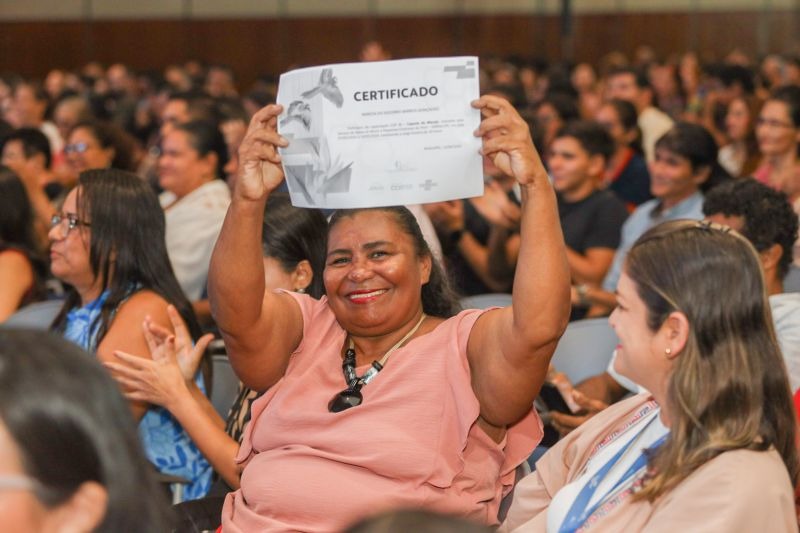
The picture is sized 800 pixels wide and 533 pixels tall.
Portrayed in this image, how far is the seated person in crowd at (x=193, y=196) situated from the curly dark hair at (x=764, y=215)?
228cm

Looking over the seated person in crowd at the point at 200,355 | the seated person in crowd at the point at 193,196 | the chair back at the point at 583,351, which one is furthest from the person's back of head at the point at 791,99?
the seated person in crowd at the point at 200,355

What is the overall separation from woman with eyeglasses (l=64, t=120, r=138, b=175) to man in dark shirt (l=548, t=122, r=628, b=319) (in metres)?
2.41

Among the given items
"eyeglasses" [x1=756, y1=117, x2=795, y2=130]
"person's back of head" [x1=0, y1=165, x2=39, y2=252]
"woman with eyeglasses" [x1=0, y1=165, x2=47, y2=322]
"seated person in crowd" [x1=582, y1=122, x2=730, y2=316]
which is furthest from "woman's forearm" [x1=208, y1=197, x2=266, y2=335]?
"eyeglasses" [x1=756, y1=117, x2=795, y2=130]

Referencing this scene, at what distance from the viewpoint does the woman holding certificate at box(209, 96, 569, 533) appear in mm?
2320

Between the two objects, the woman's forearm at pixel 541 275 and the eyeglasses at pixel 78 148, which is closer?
the woman's forearm at pixel 541 275

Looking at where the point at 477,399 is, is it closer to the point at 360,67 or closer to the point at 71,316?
the point at 360,67

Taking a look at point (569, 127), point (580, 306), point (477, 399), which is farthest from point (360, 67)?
point (569, 127)

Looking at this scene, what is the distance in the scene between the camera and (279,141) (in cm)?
245

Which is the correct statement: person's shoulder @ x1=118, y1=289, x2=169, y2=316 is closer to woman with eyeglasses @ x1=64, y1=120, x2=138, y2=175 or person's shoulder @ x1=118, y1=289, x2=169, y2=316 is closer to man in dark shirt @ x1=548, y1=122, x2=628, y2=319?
man in dark shirt @ x1=548, y1=122, x2=628, y2=319

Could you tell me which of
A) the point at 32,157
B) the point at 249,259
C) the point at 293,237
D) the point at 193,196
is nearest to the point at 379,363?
the point at 249,259

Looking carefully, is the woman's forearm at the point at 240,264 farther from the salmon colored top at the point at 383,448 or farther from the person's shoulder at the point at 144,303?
the person's shoulder at the point at 144,303

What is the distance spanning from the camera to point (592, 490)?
2.12 meters

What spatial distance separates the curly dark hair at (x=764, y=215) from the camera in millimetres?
3205

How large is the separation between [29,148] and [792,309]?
4.66 m
